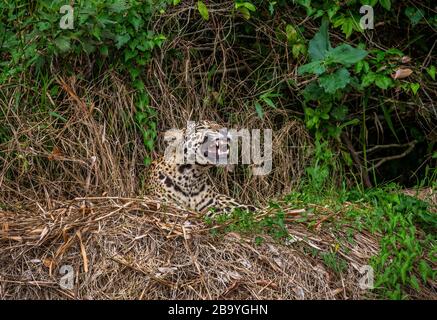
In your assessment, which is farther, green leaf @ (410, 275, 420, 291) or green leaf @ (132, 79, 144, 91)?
green leaf @ (132, 79, 144, 91)

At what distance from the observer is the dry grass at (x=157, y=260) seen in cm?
556

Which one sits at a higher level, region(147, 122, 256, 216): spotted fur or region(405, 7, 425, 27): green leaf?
region(405, 7, 425, 27): green leaf

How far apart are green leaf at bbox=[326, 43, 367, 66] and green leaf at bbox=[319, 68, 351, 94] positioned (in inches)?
3.4

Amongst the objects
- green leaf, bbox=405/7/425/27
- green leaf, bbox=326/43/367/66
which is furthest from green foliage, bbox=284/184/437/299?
green leaf, bbox=405/7/425/27

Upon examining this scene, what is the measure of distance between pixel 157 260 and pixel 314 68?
2.21 m

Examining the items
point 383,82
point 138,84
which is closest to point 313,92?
point 383,82

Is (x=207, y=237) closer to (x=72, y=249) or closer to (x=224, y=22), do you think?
(x=72, y=249)

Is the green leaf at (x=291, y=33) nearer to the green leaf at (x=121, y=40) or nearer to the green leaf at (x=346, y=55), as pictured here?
the green leaf at (x=346, y=55)

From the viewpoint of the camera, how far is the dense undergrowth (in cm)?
693

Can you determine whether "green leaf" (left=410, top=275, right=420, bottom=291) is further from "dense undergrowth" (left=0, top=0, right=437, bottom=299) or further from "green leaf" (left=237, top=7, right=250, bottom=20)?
"green leaf" (left=237, top=7, right=250, bottom=20)

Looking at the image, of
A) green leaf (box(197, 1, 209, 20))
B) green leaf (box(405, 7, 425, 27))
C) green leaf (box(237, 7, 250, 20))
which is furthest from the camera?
green leaf (box(405, 7, 425, 27))

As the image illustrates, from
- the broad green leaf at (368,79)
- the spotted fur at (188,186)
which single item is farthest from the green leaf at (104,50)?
the broad green leaf at (368,79)

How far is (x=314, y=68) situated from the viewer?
7016 mm

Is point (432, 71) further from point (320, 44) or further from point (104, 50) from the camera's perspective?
point (104, 50)
